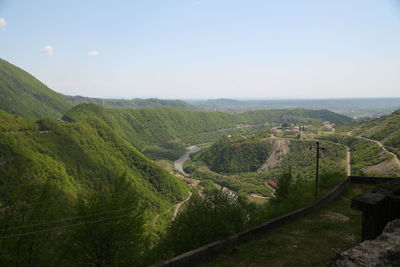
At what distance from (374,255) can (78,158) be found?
105 meters

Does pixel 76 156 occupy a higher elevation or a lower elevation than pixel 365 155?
higher

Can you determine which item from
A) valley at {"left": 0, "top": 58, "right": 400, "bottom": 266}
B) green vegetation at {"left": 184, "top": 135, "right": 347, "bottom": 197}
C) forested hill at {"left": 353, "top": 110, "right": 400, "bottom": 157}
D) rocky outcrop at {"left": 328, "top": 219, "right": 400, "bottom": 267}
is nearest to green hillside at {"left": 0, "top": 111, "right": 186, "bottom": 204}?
valley at {"left": 0, "top": 58, "right": 400, "bottom": 266}

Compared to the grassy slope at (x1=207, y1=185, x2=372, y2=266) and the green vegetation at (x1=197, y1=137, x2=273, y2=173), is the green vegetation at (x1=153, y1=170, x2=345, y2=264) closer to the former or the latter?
the grassy slope at (x1=207, y1=185, x2=372, y2=266)

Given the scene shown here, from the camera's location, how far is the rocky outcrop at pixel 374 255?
6.30 metres

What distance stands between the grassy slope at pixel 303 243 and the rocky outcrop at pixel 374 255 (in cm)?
598

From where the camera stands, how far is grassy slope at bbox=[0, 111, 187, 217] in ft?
249

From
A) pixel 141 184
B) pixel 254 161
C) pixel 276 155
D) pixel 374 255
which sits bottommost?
pixel 254 161

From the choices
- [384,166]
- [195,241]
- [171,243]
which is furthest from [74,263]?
[384,166]

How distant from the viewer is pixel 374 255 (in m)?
6.46

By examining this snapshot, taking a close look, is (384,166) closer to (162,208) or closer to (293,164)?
(293,164)

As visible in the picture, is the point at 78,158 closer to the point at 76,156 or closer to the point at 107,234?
the point at 76,156

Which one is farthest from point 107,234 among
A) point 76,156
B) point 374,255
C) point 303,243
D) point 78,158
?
point 76,156

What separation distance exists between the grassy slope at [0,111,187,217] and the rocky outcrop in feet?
222

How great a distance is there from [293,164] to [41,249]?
133331mm
